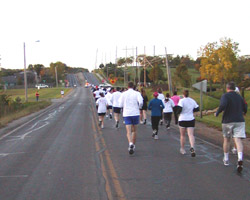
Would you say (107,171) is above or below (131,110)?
below

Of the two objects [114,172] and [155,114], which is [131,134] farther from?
[155,114]

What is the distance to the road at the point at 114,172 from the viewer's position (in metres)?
6.34

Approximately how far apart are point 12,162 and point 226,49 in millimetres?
38993

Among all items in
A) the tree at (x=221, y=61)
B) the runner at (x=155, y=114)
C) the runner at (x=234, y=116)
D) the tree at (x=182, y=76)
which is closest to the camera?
the runner at (x=234, y=116)

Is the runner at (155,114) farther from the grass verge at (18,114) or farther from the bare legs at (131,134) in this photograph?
the grass verge at (18,114)

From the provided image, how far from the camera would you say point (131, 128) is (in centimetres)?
1072

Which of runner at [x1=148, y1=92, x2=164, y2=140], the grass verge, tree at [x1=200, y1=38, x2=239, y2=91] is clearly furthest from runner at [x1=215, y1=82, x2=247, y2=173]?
tree at [x1=200, y1=38, x2=239, y2=91]

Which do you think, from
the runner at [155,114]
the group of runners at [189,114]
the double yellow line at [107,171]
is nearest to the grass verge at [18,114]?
the runner at [155,114]

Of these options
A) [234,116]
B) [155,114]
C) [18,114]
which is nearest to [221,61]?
[18,114]

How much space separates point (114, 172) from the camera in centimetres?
798

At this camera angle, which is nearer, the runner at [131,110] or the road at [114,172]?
the road at [114,172]

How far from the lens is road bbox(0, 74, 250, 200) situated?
6.34m

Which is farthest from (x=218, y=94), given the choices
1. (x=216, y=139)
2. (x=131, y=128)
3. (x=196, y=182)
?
(x=196, y=182)

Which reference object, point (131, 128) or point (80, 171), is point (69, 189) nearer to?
point (80, 171)
